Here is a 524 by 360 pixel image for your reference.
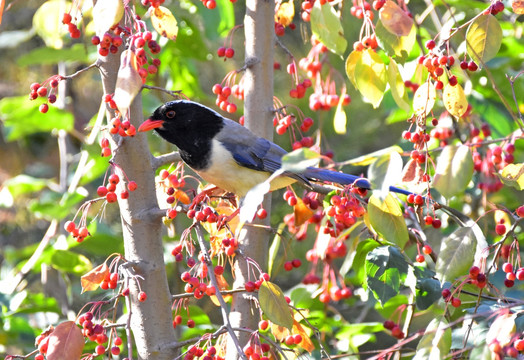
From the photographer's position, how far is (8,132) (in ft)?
11.9

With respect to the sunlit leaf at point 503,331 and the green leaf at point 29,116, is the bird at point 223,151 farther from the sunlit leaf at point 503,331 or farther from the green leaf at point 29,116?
the sunlit leaf at point 503,331

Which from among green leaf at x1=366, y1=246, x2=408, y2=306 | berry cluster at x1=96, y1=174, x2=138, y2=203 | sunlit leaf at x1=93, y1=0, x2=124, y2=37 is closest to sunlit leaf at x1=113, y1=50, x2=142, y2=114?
sunlit leaf at x1=93, y1=0, x2=124, y2=37

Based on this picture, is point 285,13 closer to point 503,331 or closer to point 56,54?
point 56,54

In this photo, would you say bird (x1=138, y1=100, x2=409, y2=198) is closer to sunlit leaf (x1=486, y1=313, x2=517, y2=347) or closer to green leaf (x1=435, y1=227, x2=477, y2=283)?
green leaf (x1=435, y1=227, x2=477, y2=283)

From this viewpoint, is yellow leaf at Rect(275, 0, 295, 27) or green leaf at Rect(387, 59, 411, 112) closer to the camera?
green leaf at Rect(387, 59, 411, 112)

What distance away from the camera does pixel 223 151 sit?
2908mm

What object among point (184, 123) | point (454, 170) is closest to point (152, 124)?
point (184, 123)

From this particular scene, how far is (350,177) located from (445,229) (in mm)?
1074

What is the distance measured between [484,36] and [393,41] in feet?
0.84

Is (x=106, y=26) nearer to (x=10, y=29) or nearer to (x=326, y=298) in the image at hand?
(x=326, y=298)

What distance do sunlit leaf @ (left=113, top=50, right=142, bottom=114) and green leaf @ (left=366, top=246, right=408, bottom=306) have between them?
1.12 m

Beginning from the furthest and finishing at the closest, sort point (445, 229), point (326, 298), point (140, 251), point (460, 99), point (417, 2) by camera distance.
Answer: point (417, 2), point (445, 229), point (326, 298), point (140, 251), point (460, 99)

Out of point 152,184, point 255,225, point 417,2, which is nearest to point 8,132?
point 152,184

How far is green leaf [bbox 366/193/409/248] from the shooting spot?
1.89 meters
